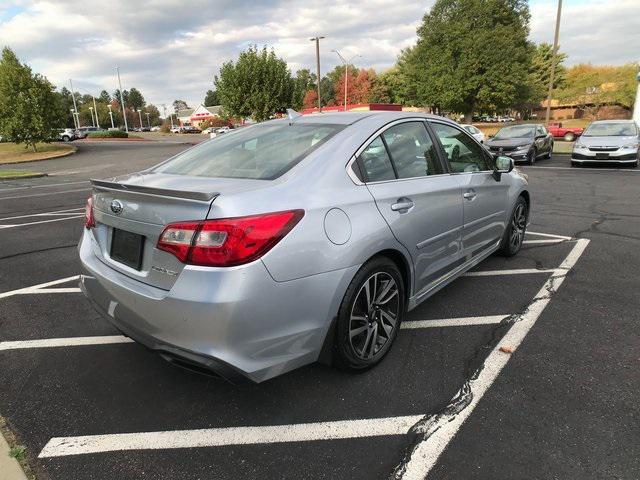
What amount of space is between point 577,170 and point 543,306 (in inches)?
503

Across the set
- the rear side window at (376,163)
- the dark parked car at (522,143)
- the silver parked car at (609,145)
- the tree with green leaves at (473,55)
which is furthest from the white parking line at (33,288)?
the tree with green leaves at (473,55)

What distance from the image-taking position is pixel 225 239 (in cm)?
208

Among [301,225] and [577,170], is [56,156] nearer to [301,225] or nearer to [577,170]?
[577,170]

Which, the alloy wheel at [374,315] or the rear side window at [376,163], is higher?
the rear side window at [376,163]

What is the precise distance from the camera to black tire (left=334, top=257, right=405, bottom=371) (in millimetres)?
2564

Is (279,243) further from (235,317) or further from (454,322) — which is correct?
(454,322)

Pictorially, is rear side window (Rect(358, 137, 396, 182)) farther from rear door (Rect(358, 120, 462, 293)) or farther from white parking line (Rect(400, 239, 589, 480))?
white parking line (Rect(400, 239, 589, 480))

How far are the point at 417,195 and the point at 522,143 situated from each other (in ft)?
50.0

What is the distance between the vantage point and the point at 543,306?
12.7 feet

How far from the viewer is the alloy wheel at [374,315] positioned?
8.86ft

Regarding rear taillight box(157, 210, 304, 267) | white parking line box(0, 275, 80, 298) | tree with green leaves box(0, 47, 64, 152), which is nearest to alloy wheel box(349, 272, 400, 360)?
rear taillight box(157, 210, 304, 267)

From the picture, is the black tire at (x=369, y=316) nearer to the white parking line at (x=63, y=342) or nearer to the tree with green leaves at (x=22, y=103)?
the white parking line at (x=63, y=342)

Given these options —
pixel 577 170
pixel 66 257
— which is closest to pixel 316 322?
pixel 66 257

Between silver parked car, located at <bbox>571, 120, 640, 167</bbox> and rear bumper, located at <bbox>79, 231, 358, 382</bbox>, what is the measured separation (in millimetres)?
15120
